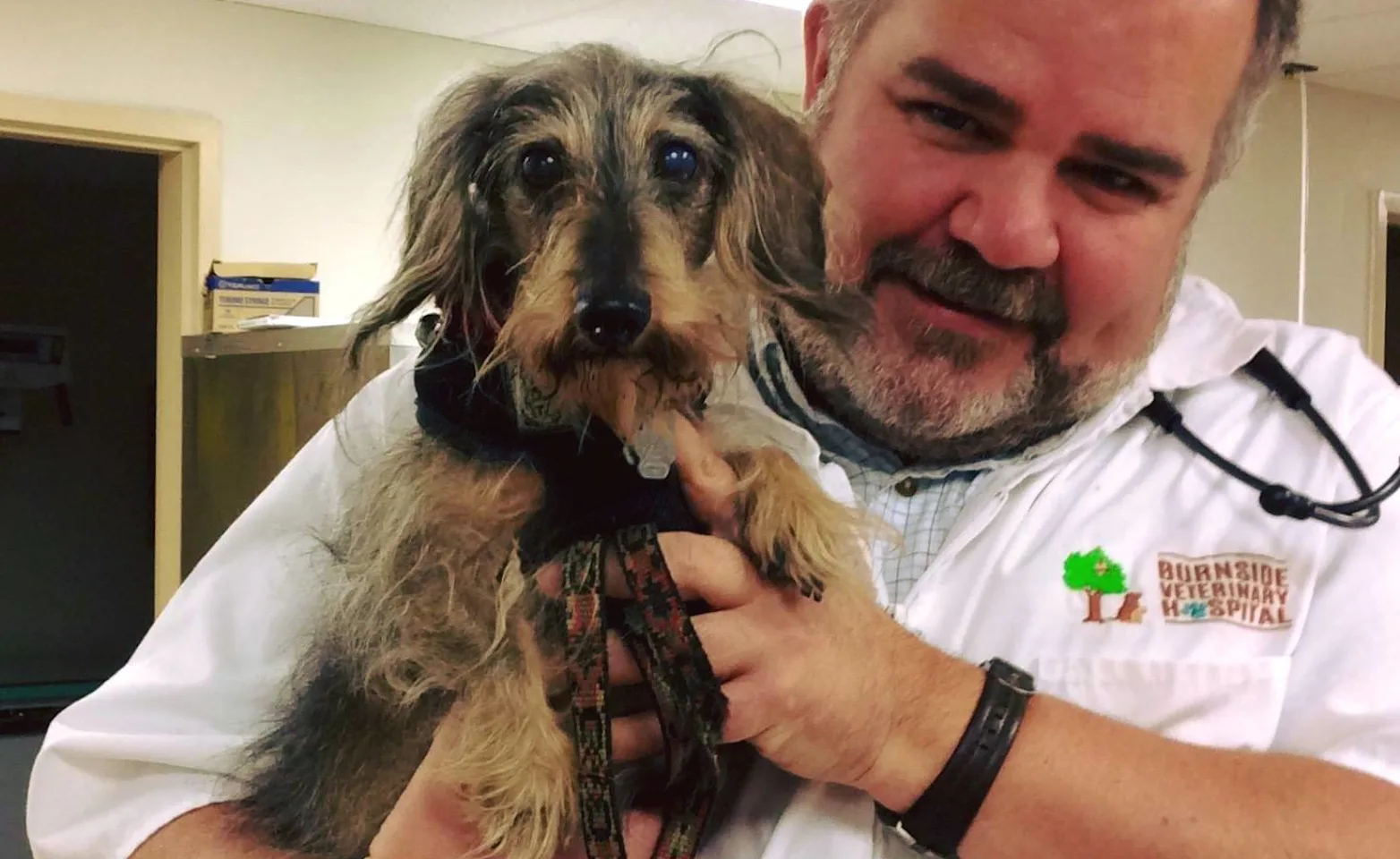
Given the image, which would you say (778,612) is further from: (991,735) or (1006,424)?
(1006,424)

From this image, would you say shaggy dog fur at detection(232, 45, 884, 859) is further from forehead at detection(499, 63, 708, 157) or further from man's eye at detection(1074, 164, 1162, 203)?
man's eye at detection(1074, 164, 1162, 203)

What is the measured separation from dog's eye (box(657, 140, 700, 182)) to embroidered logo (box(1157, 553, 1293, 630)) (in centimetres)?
73

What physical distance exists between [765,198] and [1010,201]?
0.41 meters

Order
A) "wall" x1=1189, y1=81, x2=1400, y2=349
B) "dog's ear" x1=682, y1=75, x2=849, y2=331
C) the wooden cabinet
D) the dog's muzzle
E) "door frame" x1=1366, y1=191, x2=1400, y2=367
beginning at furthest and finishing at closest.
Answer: "door frame" x1=1366, y1=191, x2=1400, y2=367 < "wall" x1=1189, y1=81, x2=1400, y2=349 < the wooden cabinet < "dog's ear" x1=682, y1=75, x2=849, y2=331 < the dog's muzzle

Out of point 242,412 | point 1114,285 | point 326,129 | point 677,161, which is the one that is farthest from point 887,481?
point 326,129

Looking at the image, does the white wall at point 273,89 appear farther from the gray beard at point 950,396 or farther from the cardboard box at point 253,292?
the gray beard at point 950,396

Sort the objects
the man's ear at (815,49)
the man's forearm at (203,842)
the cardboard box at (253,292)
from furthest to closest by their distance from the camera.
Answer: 1. the cardboard box at (253,292)
2. the man's ear at (815,49)
3. the man's forearm at (203,842)

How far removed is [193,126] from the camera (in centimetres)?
466

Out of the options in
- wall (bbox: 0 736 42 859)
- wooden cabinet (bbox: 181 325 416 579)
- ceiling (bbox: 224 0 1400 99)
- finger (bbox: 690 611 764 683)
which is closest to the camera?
finger (bbox: 690 611 764 683)

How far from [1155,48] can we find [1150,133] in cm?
10

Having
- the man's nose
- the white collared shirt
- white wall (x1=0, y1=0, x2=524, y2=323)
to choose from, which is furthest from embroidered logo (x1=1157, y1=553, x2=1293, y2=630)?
white wall (x1=0, y1=0, x2=524, y2=323)

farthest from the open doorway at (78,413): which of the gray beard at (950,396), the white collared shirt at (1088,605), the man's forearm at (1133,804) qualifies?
the man's forearm at (1133,804)

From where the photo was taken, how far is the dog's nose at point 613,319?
0.98 metres

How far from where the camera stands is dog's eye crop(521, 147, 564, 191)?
113 cm
